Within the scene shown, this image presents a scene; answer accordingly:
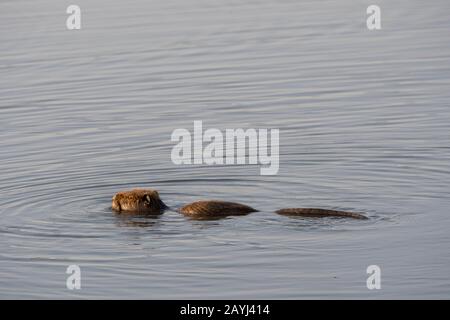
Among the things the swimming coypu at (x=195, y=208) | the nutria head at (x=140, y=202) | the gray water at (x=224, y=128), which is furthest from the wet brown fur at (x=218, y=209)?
the nutria head at (x=140, y=202)

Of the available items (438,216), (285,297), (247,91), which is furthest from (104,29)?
(285,297)

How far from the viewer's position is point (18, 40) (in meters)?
22.9

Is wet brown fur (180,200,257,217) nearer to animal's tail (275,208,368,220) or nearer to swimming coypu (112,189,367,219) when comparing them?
swimming coypu (112,189,367,219)

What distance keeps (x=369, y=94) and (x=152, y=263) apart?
7.63m

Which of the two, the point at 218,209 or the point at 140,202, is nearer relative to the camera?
the point at 218,209

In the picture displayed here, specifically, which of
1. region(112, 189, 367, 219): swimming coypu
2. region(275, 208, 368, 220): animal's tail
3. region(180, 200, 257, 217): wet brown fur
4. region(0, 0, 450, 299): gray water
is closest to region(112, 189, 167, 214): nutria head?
region(112, 189, 367, 219): swimming coypu

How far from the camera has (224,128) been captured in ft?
54.3

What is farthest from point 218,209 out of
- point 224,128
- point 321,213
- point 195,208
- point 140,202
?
point 224,128

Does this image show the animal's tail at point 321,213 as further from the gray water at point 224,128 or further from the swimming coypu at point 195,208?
the gray water at point 224,128

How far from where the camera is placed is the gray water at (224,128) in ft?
35.9

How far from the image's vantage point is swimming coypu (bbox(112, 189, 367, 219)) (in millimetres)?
12256

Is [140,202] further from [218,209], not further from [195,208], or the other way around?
[218,209]

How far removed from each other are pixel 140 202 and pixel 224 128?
374cm

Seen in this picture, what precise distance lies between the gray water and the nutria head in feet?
0.60
